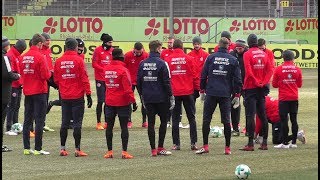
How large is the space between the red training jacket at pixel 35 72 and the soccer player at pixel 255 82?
12.6ft

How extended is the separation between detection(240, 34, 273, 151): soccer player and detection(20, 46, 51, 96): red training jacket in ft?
12.6

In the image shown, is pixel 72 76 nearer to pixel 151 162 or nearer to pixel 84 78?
pixel 84 78

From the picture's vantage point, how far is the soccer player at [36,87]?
59.9 ft

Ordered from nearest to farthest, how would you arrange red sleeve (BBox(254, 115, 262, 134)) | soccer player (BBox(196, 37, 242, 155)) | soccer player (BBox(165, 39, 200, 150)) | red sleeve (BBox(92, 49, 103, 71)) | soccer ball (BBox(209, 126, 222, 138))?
soccer player (BBox(196, 37, 242, 155)) → soccer player (BBox(165, 39, 200, 150)) → red sleeve (BBox(254, 115, 262, 134)) → soccer ball (BBox(209, 126, 222, 138)) → red sleeve (BBox(92, 49, 103, 71))

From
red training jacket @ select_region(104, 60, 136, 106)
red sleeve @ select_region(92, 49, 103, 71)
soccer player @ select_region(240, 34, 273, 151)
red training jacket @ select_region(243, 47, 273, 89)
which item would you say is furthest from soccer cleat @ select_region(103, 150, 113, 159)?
red sleeve @ select_region(92, 49, 103, 71)

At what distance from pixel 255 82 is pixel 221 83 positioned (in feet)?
3.69

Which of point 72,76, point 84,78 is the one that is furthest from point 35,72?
point 84,78

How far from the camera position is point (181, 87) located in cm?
1892

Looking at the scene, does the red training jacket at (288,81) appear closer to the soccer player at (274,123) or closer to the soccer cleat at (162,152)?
the soccer player at (274,123)

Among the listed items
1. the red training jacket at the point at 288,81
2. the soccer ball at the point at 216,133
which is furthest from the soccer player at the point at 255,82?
the soccer ball at the point at 216,133

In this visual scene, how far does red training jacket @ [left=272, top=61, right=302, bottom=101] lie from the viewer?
62.2ft

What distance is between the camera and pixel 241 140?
68.4ft

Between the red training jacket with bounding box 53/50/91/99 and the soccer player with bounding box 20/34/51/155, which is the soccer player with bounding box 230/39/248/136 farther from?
the soccer player with bounding box 20/34/51/155

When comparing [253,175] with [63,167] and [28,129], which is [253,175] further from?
[28,129]
